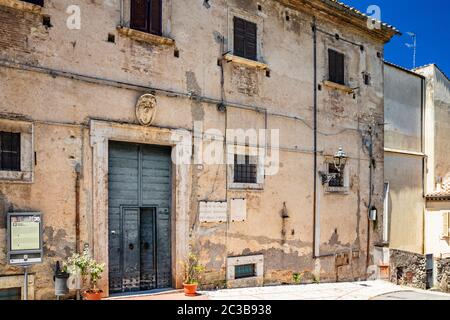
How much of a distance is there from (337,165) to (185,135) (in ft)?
17.7

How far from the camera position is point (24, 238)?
6.85 metres

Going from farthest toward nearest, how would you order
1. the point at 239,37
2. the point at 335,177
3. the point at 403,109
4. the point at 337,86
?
1. the point at 403,109
2. the point at 335,177
3. the point at 337,86
4. the point at 239,37

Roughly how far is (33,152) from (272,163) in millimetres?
5654

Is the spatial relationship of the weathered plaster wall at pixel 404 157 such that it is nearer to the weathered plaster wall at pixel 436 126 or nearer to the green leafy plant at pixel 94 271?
the weathered plaster wall at pixel 436 126

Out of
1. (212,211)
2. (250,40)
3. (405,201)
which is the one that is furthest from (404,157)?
(212,211)

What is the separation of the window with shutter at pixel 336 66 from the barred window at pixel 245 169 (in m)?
4.02

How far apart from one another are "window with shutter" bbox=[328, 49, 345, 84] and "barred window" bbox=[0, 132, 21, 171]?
28.6ft

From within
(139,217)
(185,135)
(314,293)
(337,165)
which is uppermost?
(185,135)

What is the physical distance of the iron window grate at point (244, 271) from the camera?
32.0 feet

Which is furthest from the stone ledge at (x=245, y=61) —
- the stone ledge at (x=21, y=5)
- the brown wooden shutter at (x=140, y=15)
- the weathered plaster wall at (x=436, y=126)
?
the weathered plaster wall at (x=436, y=126)

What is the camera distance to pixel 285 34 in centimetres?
1105

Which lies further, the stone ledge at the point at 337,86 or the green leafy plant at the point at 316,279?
the stone ledge at the point at 337,86

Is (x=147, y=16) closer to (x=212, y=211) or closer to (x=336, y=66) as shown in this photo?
(x=212, y=211)

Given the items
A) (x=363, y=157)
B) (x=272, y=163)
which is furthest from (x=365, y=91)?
(x=272, y=163)
